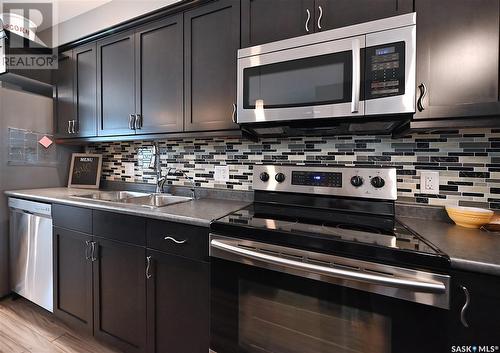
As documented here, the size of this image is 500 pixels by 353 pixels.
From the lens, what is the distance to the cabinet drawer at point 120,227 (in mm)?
1319

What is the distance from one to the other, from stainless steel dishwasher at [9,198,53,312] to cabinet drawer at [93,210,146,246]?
0.55m

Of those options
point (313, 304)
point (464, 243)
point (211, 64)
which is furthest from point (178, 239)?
point (464, 243)

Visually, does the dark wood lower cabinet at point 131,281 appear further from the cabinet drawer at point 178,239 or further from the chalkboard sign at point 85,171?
the chalkboard sign at point 85,171

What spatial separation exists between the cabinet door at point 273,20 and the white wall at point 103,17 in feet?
1.82

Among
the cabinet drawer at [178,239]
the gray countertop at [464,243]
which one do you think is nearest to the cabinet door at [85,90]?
the cabinet drawer at [178,239]

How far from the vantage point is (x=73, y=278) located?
1598 mm

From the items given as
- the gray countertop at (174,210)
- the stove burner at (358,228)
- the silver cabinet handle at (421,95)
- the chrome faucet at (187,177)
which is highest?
the silver cabinet handle at (421,95)

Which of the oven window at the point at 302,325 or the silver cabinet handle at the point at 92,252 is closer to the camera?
the oven window at the point at 302,325

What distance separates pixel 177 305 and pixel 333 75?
134 cm

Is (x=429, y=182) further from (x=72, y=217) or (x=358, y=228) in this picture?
(x=72, y=217)

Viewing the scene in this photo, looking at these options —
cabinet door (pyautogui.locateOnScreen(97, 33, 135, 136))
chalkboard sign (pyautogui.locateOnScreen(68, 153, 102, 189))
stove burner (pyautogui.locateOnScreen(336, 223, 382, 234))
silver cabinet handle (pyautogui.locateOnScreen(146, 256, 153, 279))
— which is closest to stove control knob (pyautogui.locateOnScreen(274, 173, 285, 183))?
stove burner (pyautogui.locateOnScreen(336, 223, 382, 234))

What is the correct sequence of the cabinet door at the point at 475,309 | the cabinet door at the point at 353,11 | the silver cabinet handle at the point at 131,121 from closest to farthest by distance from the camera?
the cabinet door at the point at 475,309 < the cabinet door at the point at 353,11 < the silver cabinet handle at the point at 131,121

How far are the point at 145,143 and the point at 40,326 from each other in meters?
1.54

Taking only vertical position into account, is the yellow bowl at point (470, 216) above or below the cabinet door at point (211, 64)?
below
